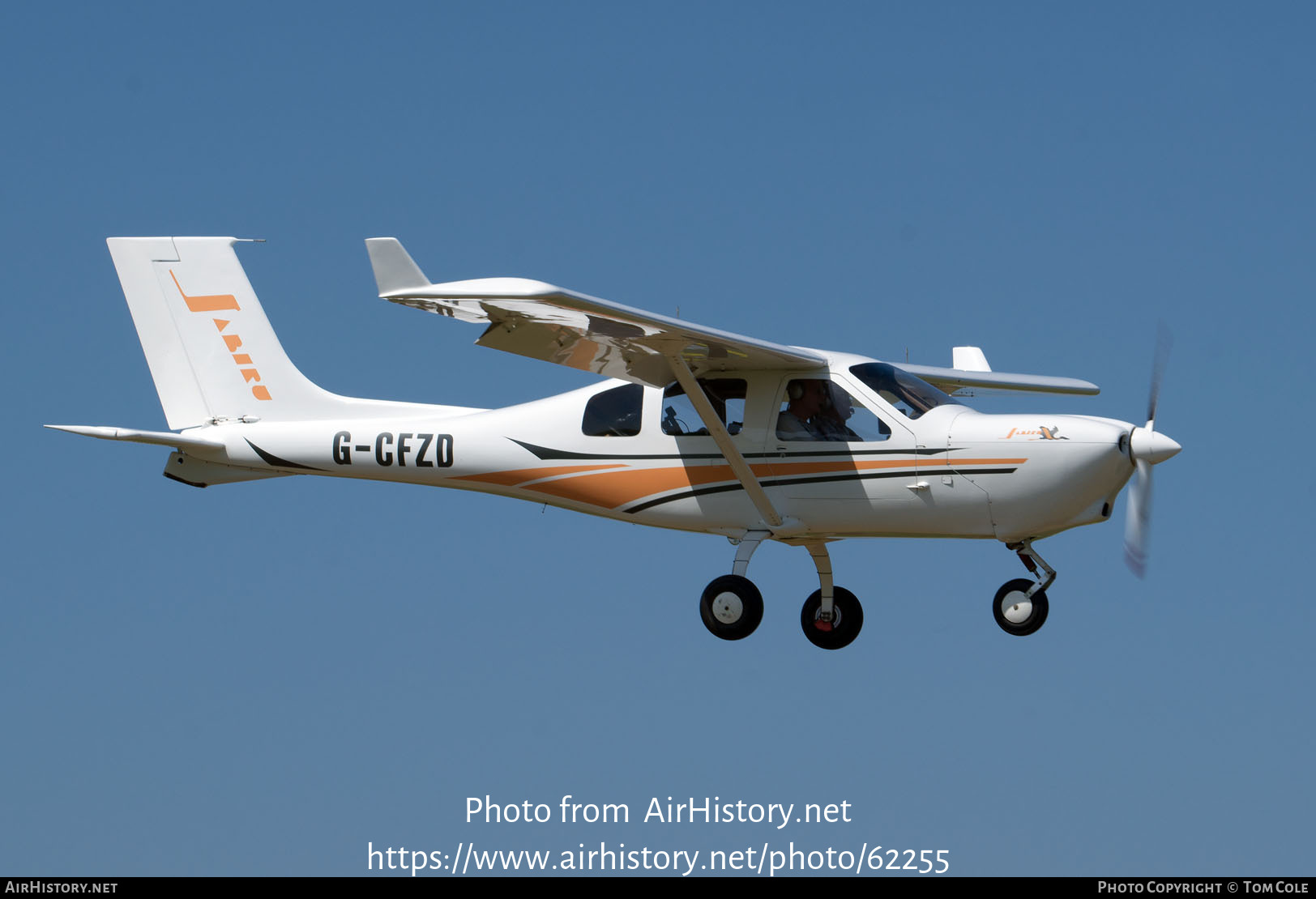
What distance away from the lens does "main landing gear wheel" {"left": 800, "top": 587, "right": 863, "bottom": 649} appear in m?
18.7

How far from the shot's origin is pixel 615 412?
60.0ft

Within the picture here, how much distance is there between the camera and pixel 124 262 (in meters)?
20.0

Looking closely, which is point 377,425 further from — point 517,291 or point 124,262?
point 517,291

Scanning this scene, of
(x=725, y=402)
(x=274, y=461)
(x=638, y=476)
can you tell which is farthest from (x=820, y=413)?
(x=274, y=461)

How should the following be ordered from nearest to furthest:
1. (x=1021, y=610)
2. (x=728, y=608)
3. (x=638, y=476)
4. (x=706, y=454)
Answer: (x=1021, y=610)
(x=728, y=608)
(x=706, y=454)
(x=638, y=476)

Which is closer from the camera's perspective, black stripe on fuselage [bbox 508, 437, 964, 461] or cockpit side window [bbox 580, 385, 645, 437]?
black stripe on fuselage [bbox 508, 437, 964, 461]

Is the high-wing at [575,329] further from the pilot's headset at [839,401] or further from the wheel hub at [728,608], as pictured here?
the wheel hub at [728,608]

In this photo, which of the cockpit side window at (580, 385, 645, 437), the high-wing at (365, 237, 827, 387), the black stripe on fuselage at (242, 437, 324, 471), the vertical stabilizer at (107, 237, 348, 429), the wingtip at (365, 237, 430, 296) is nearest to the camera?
the high-wing at (365, 237, 827, 387)

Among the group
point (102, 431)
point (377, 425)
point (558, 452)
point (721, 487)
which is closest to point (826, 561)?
point (721, 487)

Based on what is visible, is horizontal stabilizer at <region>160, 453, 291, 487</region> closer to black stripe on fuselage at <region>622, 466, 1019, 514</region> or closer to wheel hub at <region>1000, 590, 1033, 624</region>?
black stripe on fuselage at <region>622, 466, 1019, 514</region>

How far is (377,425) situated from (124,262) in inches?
140

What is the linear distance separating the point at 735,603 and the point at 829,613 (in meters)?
1.53

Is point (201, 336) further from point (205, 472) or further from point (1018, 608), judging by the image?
point (1018, 608)

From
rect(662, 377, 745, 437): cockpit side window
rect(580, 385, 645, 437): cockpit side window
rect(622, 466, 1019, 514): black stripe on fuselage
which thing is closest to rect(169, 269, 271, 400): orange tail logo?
rect(580, 385, 645, 437): cockpit side window
